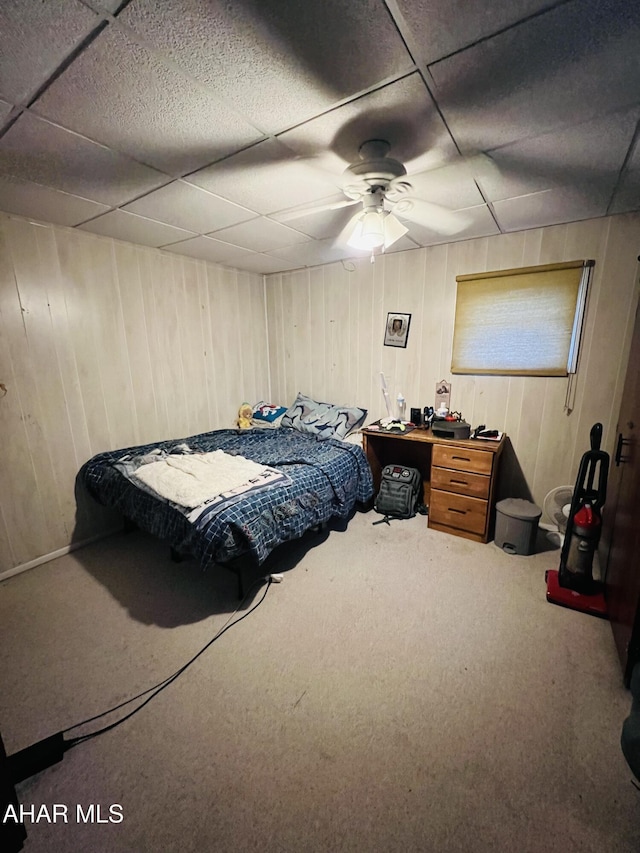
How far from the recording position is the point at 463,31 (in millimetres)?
982

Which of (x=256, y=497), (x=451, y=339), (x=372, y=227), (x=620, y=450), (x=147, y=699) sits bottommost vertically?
(x=147, y=699)

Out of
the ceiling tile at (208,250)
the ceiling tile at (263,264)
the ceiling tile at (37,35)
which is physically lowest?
the ceiling tile at (37,35)

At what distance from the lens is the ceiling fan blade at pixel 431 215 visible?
6.85 ft

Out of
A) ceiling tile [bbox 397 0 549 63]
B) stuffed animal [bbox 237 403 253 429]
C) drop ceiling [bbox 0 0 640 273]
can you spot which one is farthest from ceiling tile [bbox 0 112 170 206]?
stuffed animal [bbox 237 403 253 429]

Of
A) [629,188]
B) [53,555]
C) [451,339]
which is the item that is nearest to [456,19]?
[629,188]

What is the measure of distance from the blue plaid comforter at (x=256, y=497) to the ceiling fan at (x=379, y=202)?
1.53 meters

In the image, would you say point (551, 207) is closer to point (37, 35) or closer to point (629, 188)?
point (629, 188)

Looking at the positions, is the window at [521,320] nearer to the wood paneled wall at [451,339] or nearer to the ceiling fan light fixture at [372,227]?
the wood paneled wall at [451,339]

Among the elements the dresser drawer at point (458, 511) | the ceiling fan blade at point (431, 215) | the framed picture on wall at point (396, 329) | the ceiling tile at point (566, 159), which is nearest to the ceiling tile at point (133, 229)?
the ceiling fan blade at point (431, 215)

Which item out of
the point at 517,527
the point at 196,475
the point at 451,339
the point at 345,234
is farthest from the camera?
the point at 451,339

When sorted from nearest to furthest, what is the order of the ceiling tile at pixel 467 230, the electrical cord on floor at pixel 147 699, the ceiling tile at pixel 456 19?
the ceiling tile at pixel 456 19 < the electrical cord on floor at pixel 147 699 < the ceiling tile at pixel 467 230

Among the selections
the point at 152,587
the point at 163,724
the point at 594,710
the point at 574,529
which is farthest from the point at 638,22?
the point at 152,587

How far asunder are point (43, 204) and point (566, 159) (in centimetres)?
287

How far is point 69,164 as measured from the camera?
1639 mm
